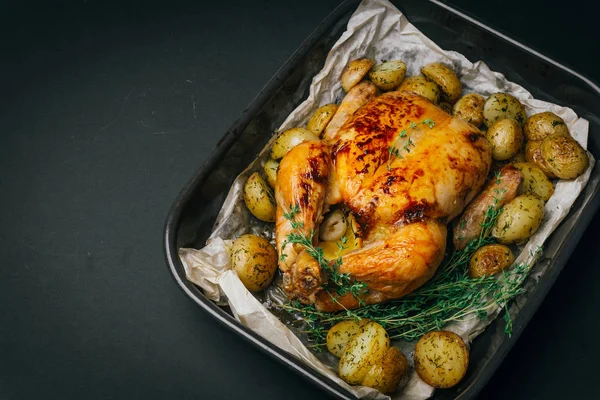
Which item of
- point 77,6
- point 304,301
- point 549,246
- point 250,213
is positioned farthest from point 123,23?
point 549,246

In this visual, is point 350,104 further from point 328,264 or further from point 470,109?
point 328,264

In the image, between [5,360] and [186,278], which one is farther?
[5,360]

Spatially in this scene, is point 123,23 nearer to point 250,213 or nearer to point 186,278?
point 250,213

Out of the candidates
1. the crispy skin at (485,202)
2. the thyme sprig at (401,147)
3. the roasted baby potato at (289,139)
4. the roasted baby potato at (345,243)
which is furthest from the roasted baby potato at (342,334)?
the roasted baby potato at (289,139)

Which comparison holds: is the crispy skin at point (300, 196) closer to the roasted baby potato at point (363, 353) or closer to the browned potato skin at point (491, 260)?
the roasted baby potato at point (363, 353)

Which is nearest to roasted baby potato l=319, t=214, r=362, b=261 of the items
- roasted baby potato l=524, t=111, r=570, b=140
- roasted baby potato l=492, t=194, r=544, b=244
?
roasted baby potato l=492, t=194, r=544, b=244

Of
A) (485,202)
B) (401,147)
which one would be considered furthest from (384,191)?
(485,202)

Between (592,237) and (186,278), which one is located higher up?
(592,237)
